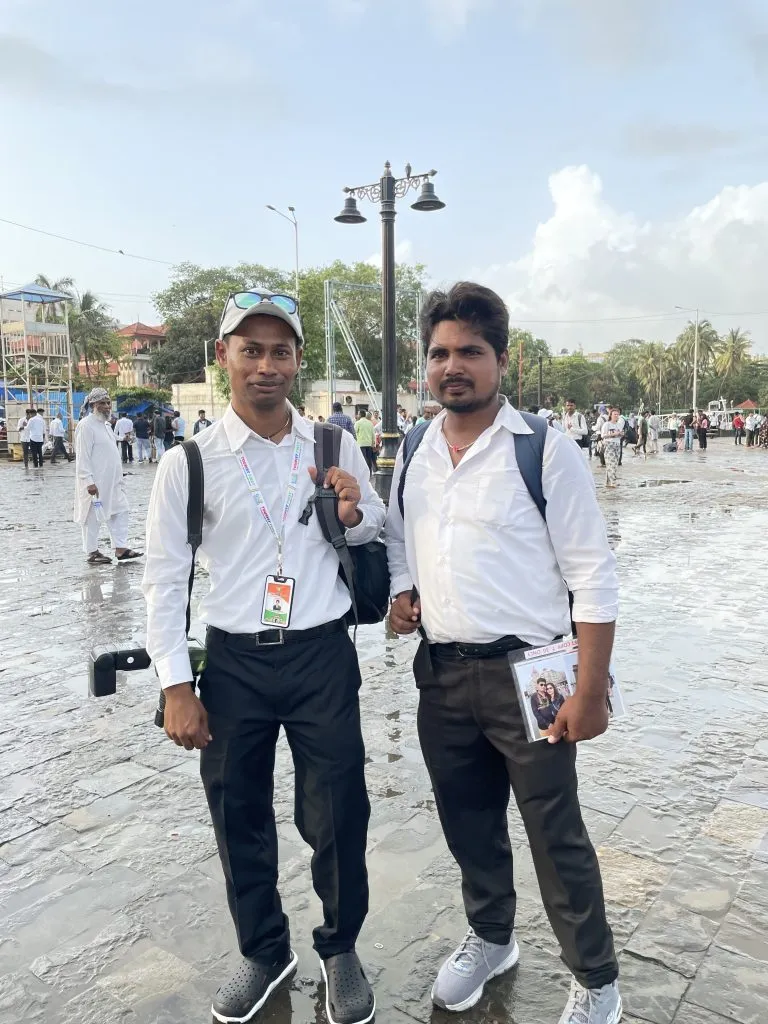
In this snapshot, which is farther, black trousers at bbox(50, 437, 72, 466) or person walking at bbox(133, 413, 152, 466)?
person walking at bbox(133, 413, 152, 466)

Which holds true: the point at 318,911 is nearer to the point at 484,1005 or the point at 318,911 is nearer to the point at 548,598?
the point at 484,1005

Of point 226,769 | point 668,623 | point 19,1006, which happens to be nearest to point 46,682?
point 19,1006

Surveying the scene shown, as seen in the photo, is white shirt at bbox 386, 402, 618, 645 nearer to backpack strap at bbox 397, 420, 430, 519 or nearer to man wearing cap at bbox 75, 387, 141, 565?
backpack strap at bbox 397, 420, 430, 519

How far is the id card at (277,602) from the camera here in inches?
82.8

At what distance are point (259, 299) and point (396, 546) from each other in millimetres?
811

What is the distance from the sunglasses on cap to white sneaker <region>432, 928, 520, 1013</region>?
1880 millimetres

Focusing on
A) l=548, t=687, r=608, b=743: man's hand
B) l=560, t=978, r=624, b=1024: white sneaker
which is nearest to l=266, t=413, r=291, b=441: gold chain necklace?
l=548, t=687, r=608, b=743: man's hand

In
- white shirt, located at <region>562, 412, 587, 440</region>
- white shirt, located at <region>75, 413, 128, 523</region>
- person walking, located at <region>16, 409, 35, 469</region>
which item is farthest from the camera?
person walking, located at <region>16, 409, 35, 469</region>

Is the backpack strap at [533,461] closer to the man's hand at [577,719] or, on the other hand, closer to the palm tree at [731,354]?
the man's hand at [577,719]

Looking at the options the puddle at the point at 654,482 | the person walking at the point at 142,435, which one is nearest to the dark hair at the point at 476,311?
the puddle at the point at 654,482

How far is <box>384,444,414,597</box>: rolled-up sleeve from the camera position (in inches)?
90.6

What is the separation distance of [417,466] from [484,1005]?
1.50 metres

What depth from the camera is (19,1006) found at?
2166mm

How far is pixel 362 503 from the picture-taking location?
229cm
